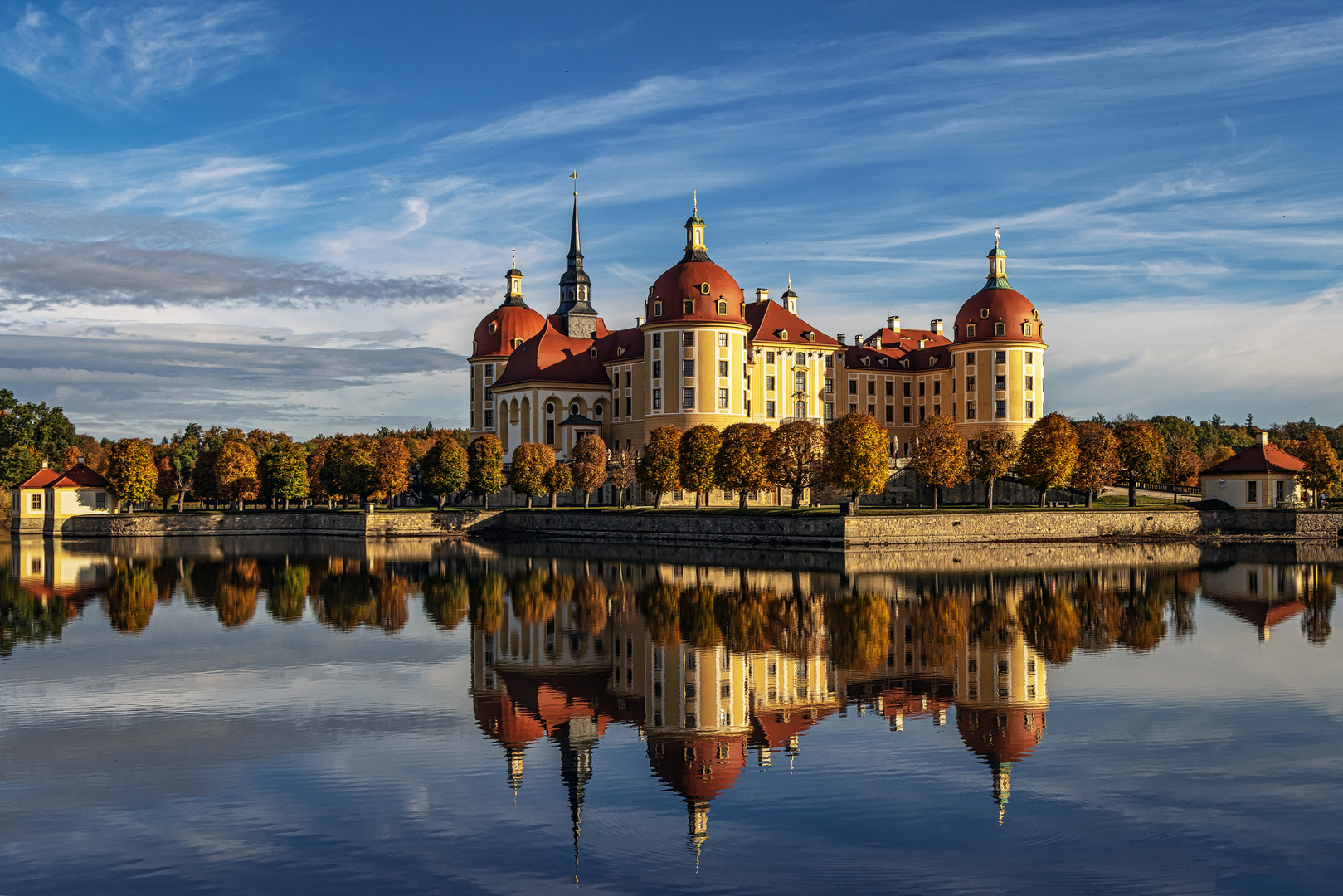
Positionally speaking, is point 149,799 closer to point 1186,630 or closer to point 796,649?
point 796,649

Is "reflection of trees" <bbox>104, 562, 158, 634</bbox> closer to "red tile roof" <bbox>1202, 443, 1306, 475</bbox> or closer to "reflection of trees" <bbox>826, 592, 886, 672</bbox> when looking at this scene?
"reflection of trees" <bbox>826, 592, 886, 672</bbox>

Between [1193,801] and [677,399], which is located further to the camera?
[677,399]

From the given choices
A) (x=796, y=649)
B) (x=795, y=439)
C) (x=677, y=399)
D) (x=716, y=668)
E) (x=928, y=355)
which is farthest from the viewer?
(x=928, y=355)

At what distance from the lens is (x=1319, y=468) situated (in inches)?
2520

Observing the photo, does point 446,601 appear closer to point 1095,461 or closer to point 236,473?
point 1095,461

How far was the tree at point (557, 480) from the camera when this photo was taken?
233 ft

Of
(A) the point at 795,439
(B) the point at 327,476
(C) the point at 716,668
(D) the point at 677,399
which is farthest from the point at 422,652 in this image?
(B) the point at 327,476

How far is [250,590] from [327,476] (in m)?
40.7

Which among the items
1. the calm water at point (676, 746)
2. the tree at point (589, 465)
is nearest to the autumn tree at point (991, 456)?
the tree at point (589, 465)

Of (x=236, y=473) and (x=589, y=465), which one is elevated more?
(x=589, y=465)

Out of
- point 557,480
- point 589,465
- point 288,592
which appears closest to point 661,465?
point 589,465

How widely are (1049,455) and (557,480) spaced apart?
27.9 m

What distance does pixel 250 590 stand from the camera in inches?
1532

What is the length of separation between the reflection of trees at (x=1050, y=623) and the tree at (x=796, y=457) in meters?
24.7
